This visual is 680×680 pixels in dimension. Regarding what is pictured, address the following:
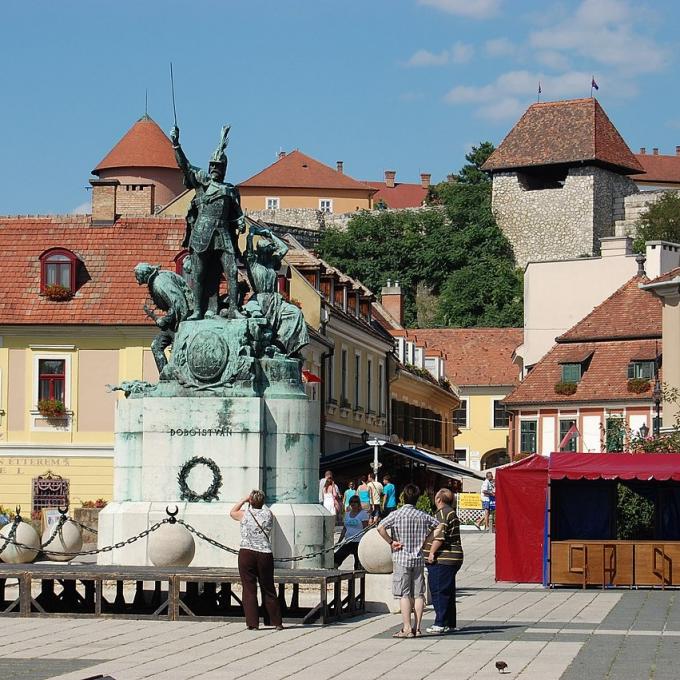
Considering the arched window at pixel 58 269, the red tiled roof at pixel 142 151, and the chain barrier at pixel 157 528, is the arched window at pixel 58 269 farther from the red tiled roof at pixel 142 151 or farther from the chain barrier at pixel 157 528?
the red tiled roof at pixel 142 151

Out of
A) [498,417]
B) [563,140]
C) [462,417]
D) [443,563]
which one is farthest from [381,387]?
[563,140]

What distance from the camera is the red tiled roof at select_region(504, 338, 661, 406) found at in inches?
2419

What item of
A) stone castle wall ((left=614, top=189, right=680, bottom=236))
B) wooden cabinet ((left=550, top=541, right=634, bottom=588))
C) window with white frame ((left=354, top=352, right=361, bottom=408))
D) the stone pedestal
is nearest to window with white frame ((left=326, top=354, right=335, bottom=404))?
window with white frame ((left=354, top=352, right=361, bottom=408))

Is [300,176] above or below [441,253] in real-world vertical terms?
above

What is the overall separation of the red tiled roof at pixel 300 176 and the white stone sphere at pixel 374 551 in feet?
391

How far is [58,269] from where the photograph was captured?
48.9 meters

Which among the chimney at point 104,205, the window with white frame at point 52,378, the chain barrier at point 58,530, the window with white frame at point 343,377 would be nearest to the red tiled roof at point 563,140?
the window with white frame at point 343,377

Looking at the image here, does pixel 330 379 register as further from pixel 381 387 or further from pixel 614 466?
pixel 614 466

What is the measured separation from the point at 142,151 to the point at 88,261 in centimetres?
6397

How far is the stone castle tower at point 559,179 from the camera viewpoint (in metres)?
120

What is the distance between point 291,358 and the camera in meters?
23.9

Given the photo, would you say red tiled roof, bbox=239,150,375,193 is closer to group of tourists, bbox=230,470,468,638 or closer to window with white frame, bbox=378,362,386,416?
window with white frame, bbox=378,362,386,416

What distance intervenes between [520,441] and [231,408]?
4246 cm

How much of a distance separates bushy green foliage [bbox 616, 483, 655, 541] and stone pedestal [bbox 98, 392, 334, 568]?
836 centimetres
